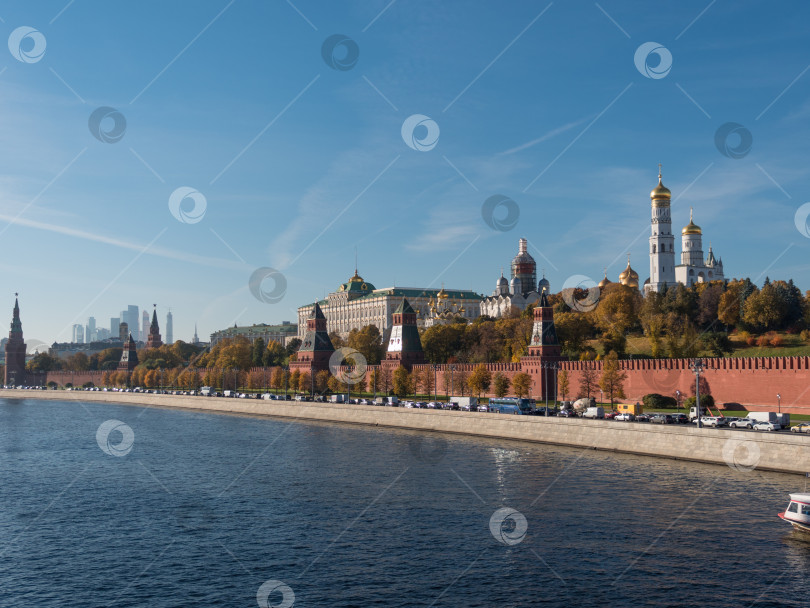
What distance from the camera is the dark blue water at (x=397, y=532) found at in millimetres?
18812

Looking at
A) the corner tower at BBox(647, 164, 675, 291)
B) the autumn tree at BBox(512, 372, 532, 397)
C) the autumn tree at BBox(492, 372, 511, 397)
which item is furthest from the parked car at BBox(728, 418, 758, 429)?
the corner tower at BBox(647, 164, 675, 291)

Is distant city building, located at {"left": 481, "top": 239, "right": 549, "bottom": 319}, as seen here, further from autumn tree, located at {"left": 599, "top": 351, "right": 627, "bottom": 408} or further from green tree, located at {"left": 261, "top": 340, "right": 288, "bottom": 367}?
autumn tree, located at {"left": 599, "top": 351, "right": 627, "bottom": 408}

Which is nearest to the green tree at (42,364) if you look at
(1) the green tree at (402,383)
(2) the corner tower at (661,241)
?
(1) the green tree at (402,383)

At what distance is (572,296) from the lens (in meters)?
106

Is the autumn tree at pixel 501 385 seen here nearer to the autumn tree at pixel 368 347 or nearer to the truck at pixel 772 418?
the truck at pixel 772 418

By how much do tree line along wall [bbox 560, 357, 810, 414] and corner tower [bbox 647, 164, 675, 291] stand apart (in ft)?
178

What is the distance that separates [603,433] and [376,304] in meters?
112

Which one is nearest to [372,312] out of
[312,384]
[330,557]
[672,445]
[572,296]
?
[572,296]

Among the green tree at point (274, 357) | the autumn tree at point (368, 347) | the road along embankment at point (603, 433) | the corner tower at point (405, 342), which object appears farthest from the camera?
the green tree at point (274, 357)

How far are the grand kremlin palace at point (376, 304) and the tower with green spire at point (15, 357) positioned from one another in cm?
5352

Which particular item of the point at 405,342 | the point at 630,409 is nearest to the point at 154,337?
the point at 405,342

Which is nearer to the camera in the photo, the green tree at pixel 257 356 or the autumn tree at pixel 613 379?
the autumn tree at pixel 613 379

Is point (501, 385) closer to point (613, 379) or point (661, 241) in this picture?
point (613, 379)

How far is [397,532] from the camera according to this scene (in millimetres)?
24047
